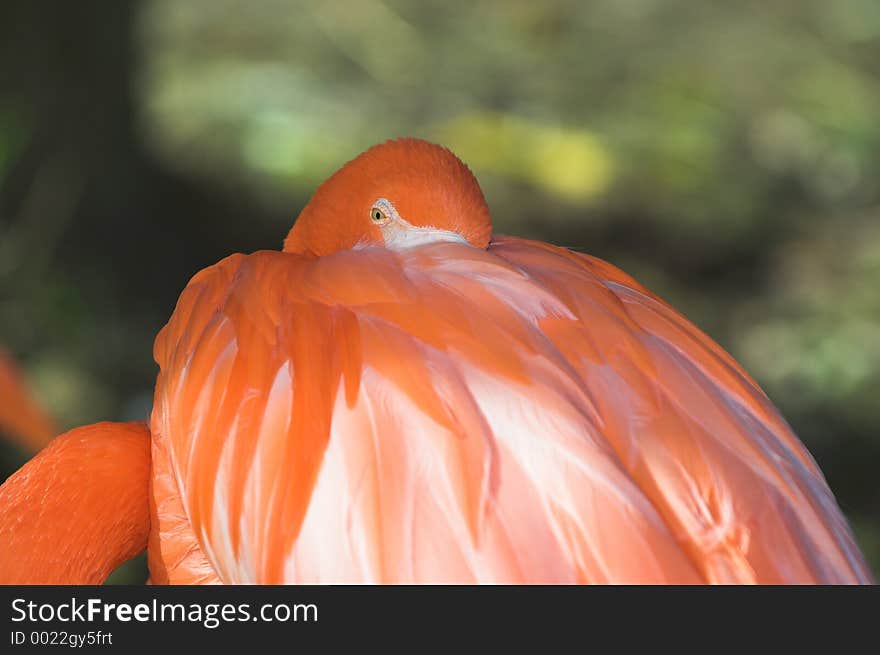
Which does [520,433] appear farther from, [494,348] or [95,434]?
[95,434]

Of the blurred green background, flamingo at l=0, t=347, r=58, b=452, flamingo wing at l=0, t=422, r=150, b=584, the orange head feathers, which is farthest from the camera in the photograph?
the blurred green background

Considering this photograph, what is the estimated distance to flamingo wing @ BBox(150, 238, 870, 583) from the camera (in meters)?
1.01

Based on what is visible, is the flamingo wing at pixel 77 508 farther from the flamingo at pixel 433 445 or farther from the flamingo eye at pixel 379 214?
the flamingo eye at pixel 379 214

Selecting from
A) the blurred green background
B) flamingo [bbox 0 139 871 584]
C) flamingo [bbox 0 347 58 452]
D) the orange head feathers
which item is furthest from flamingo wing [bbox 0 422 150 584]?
the blurred green background

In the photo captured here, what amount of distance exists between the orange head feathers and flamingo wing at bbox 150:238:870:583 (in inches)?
3.4

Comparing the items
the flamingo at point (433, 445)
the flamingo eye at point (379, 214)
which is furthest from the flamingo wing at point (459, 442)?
the flamingo eye at point (379, 214)

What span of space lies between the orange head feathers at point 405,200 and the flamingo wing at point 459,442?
3.4 inches

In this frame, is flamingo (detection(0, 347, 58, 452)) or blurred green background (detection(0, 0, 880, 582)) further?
blurred green background (detection(0, 0, 880, 582))

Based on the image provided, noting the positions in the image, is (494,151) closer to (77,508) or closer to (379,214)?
(379,214)

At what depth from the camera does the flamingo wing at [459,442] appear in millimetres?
1012

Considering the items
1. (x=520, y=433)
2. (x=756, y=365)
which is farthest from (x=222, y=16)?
(x=520, y=433)

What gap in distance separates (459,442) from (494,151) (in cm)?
261

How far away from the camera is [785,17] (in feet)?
12.8

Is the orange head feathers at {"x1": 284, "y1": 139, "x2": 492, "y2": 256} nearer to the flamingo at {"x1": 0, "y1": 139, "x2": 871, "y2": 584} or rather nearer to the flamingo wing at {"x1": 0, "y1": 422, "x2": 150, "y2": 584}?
the flamingo at {"x1": 0, "y1": 139, "x2": 871, "y2": 584}
